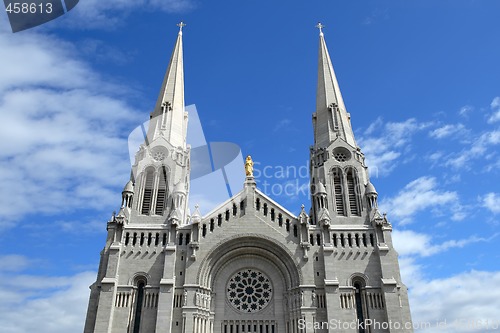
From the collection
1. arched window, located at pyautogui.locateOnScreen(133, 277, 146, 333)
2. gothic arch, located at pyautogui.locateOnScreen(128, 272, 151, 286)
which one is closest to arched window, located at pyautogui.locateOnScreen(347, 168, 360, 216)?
gothic arch, located at pyautogui.locateOnScreen(128, 272, 151, 286)

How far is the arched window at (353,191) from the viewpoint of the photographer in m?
35.6

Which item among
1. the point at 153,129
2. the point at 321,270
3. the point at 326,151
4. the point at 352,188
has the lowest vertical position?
the point at 321,270

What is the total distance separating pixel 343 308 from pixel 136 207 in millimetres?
Result: 18195

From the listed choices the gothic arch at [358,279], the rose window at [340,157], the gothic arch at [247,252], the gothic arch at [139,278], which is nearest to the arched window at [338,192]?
the rose window at [340,157]

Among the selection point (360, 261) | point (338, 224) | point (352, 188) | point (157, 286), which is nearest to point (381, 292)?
point (360, 261)

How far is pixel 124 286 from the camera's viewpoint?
102ft

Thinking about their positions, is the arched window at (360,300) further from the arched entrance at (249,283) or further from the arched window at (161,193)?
the arched window at (161,193)

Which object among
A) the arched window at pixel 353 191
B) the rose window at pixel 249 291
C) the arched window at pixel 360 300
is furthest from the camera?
the arched window at pixel 353 191

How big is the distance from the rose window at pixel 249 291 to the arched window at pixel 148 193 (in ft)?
30.6

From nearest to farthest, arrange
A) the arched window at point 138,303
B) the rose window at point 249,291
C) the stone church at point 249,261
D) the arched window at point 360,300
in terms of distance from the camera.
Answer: the stone church at point 249,261 → the arched window at point 138,303 → the arched window at point 360,300 → the rose window at point 249,291

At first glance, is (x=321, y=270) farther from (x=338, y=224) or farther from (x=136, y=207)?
(x=136, y=207)

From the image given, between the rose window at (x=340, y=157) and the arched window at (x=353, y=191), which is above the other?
the rose window at (x=340, y=157)

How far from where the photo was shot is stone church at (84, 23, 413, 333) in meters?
30.3

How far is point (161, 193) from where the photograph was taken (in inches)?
1442
